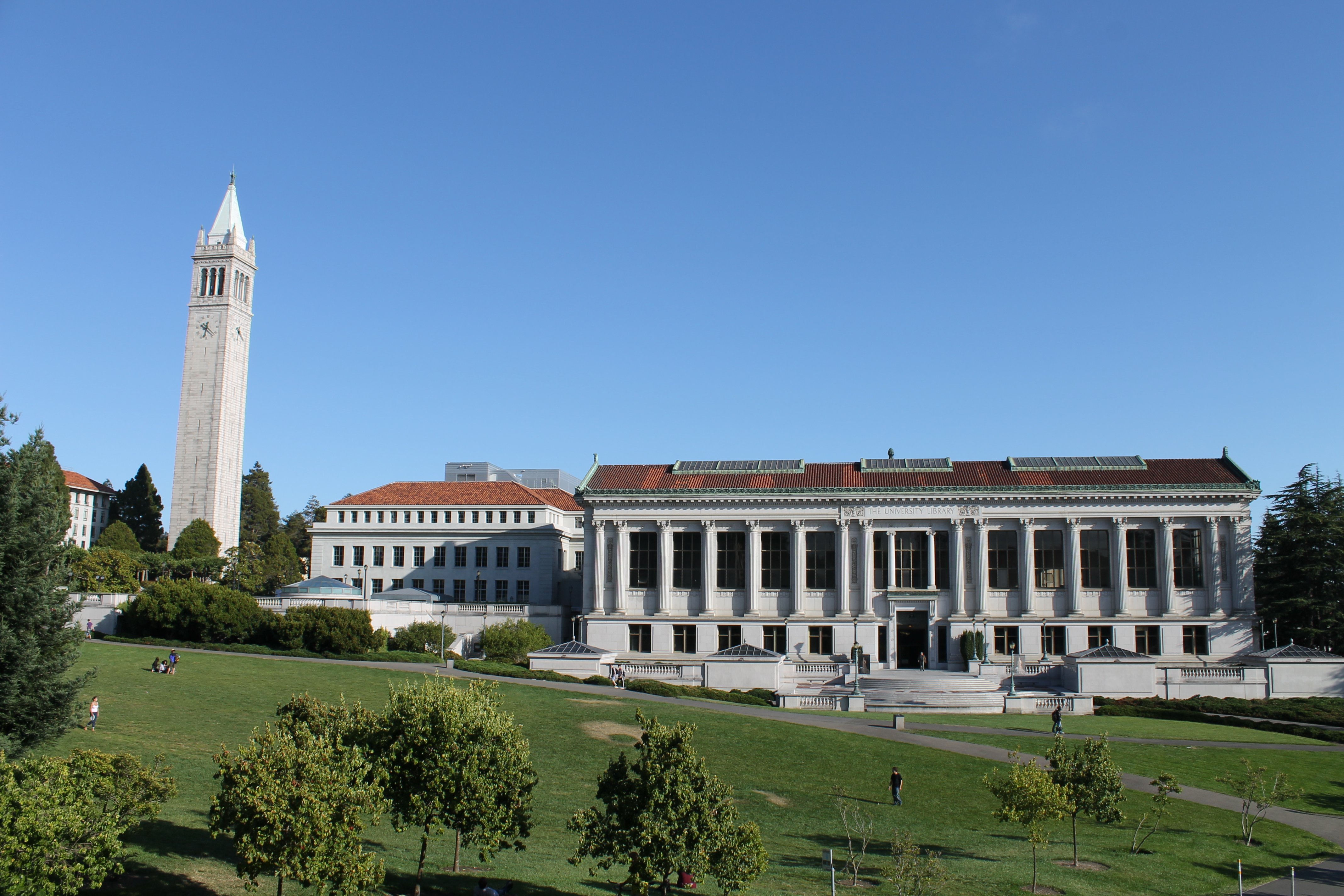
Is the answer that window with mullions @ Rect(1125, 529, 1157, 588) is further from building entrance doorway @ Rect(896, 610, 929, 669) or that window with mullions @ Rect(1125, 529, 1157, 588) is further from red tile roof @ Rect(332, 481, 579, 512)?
red tile roof @ Rect(332, 481, 579, 512)

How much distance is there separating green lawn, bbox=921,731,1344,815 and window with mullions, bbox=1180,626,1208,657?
88.3 feet

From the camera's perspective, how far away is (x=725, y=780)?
35531 mm

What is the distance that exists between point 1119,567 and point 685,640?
32.4m

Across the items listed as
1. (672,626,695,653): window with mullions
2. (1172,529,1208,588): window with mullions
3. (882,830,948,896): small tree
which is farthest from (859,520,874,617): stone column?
(882,830,948,896): small tree

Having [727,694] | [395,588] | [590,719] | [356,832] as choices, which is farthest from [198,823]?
[395,588]

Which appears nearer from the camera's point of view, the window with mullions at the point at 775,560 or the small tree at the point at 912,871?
the small tree at the point at 912,871

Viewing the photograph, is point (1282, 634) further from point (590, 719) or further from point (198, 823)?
point (198, 823)

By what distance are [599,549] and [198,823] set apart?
2156 inches

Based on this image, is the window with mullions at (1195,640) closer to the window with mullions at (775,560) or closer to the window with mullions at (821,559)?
the window with mullions at (821,559)

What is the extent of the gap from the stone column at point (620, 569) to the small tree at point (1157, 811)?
4958cm

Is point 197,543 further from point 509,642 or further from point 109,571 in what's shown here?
point 509,642

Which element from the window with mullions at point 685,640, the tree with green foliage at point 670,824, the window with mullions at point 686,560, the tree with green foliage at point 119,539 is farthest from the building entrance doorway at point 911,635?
the tree with green foliage at point 119,539

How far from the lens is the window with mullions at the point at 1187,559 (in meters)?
73.4

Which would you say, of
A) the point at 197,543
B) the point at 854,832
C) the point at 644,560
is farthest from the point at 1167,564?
the point at 197,543
